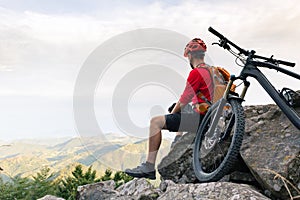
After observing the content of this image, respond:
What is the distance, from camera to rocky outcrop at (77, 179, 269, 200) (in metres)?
3.97

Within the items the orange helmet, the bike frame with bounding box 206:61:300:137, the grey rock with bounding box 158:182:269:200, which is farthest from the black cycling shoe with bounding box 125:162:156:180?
the orange helmet

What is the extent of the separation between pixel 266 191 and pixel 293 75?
166 centimetres

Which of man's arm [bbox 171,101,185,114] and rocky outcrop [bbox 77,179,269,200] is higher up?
man's arm [bbox 171,101,185,114]

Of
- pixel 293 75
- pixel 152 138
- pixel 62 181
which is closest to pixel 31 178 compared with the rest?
pixel 62 181

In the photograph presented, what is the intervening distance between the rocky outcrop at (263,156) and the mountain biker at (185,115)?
513mm

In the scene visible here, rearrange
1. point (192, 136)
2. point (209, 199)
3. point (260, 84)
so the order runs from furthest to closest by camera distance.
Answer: point (192, 136) → point (260, 84) → point (209, 199)

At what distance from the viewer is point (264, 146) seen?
193 inches

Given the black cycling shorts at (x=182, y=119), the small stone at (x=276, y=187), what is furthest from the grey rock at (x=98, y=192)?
the small stone at (x=276, y=187)

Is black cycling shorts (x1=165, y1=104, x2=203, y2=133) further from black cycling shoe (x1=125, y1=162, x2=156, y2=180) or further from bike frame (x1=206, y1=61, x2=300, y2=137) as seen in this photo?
black cycling shoe (x1=125, y1=162, x2=156, y2=180)

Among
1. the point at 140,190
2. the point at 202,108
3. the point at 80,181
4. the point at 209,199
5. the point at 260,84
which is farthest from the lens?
the point at 80,181

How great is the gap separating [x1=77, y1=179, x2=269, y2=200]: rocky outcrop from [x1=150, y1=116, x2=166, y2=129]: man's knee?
3.36 ft

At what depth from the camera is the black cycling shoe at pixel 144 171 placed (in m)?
5.86

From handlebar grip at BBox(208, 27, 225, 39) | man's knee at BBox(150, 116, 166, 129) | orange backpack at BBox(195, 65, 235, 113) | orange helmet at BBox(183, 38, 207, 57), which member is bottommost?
man's knee at BBox(150, 116, 166, 129)

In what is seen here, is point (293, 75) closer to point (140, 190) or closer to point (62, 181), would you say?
point (140, 190)
